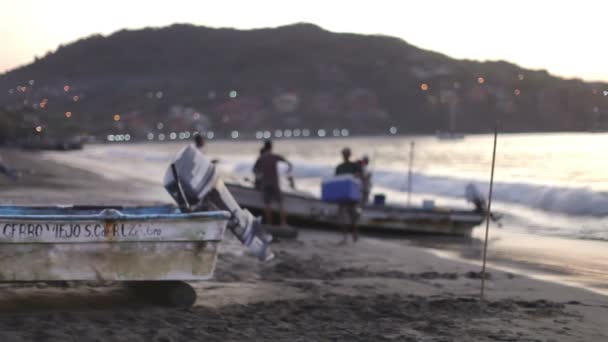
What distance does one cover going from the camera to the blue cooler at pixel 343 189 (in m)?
14.5

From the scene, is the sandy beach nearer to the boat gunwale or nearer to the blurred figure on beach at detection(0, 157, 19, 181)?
the boat gunwale

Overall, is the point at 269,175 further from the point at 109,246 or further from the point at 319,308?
the point at 109,246

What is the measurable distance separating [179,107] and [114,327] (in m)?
166

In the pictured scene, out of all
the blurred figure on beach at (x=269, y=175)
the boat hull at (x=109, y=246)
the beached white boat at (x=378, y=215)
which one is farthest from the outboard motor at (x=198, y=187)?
the beached white boat at (x=378, y=215)

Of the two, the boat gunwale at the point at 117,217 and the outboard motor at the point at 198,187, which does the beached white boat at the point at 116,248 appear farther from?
the outboard motor at the point at 198,187

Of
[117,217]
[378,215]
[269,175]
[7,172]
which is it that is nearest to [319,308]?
[117,217]

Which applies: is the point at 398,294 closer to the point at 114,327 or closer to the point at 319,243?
the point at 114,327

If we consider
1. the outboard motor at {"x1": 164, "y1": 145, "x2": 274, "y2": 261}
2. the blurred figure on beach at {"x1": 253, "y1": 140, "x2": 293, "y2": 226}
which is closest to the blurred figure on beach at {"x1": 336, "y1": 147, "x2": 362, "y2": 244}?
the blurred figure on beach at {"x1": 253, "y1": 140, "x2": 293, "y2": 226}

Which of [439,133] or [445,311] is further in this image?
[439,133]

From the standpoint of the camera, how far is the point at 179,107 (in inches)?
6688

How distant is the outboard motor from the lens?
841cm

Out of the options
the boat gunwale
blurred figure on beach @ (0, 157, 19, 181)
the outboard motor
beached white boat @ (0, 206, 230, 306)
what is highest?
the outboard motor

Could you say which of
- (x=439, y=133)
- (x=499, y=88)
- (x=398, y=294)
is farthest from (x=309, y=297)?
(x=439, y=133)

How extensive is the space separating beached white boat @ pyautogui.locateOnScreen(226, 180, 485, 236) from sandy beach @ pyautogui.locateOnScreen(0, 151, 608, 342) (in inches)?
203
